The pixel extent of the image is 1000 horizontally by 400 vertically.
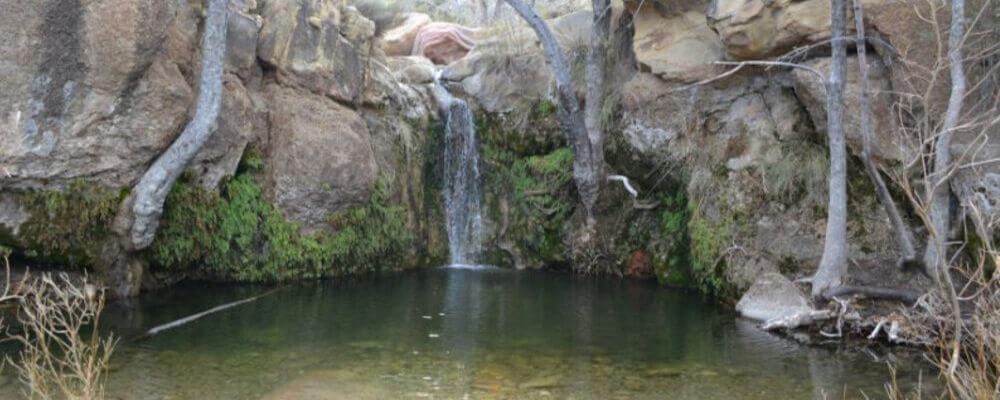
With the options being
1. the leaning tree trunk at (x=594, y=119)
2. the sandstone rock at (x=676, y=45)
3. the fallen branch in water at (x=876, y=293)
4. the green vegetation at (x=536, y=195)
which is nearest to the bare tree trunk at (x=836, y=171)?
the fallen branch in water at (x=876, y=293)

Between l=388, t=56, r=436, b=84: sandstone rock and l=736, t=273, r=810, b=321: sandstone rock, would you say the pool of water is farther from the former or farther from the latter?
l=388, t=56, r=436, b=84: sandstone rock

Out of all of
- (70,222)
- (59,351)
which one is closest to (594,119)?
(70,222)

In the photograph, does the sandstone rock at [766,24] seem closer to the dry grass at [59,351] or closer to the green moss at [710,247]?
the green moss at [710,247]

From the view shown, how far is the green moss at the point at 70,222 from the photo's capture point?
9.99m

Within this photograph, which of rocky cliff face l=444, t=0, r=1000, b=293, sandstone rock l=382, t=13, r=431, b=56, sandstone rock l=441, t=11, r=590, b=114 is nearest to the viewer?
rocky cliff face l=444, t=0, r=1000, b=293

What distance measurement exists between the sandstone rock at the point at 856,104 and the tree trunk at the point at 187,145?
27.6 feet

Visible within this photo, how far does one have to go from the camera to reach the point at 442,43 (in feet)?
66.2

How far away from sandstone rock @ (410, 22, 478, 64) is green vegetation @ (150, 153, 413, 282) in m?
6.44

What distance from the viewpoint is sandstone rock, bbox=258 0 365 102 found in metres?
13.8

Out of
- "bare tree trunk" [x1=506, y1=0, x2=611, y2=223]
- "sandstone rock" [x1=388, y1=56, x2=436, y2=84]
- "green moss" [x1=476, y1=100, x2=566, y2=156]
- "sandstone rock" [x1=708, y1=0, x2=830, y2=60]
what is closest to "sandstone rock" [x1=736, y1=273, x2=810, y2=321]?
"sandstone rock" [x1=708, y1=0, x2=830, y2=60]

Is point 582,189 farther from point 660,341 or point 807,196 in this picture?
point 660,341

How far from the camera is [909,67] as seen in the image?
A: 10367 mm

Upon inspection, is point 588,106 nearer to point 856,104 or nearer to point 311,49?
point 856,104

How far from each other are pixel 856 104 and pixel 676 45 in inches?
149
